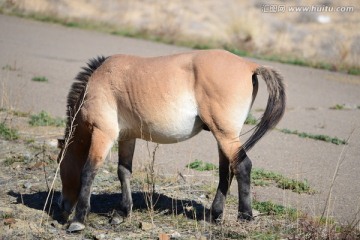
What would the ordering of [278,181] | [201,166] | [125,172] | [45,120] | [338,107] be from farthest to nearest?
[338,107]
[45,120]
[201,166]
[278,181]
[125,172]

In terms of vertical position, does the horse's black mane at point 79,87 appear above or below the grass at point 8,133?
above

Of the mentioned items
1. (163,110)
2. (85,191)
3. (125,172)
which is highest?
(163,110)

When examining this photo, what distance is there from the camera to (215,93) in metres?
6.40

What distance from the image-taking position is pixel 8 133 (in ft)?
32.9

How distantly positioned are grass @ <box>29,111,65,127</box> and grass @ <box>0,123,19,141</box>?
2.25ft

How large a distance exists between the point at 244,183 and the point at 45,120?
18.0 feet

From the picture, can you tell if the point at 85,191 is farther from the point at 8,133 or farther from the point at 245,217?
the point at 8,133

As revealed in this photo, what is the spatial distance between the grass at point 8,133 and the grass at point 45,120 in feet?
2.25

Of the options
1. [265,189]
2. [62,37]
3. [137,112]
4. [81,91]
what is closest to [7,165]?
[81,91]

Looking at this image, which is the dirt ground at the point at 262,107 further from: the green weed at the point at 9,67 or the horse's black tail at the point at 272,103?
the horse's black tail at the point at 272,103

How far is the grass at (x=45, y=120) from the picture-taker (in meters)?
A: 10.9

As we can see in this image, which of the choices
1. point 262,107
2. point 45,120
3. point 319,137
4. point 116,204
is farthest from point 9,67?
point 116,204

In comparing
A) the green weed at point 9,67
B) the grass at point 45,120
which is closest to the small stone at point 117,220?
the grass at point 45,120

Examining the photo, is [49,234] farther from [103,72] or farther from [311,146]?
[311,146]
